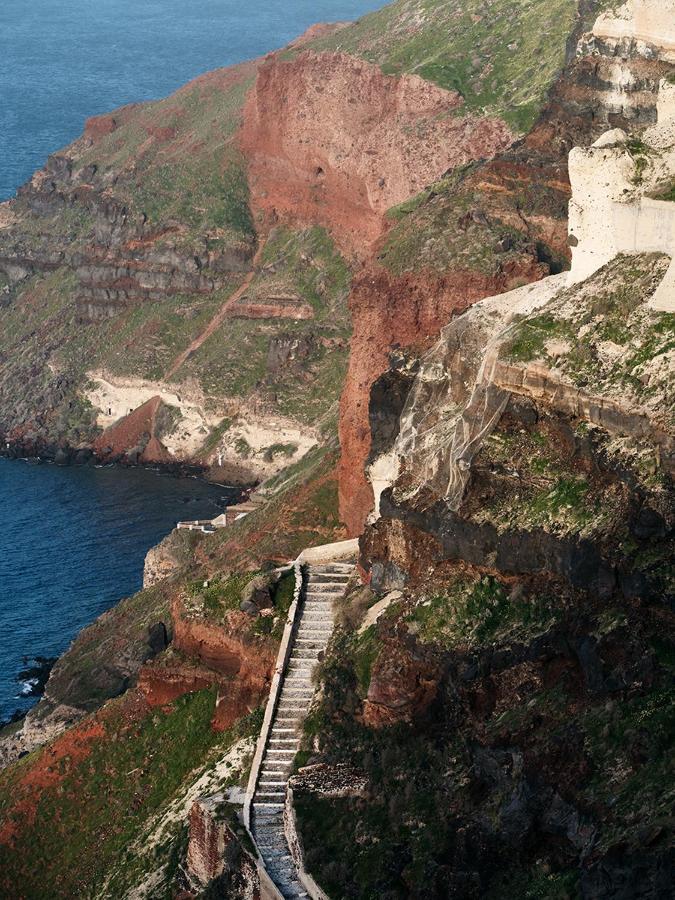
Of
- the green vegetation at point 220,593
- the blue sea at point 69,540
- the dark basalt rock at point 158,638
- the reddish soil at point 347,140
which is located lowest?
the blue sea at point 69,540

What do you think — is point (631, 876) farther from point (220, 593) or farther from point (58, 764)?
point (58, 764)

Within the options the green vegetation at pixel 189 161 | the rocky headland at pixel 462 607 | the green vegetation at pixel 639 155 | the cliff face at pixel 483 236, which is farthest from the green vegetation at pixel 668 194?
the green vegetation at pixel 189 161

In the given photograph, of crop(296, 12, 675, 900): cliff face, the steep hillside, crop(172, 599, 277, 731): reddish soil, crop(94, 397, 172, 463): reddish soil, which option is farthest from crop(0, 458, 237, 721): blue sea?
crop(296, 12, 675, 900): cliff face

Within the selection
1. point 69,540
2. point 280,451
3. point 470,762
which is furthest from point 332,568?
point 280,451

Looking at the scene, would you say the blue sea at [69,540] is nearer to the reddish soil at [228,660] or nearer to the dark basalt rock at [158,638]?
the dark basalt rock at [158,638]

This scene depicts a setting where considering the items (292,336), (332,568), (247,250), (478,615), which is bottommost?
(292,336)

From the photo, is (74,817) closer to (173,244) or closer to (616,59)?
(616,59)

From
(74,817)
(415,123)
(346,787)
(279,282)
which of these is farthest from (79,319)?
(346,787)
